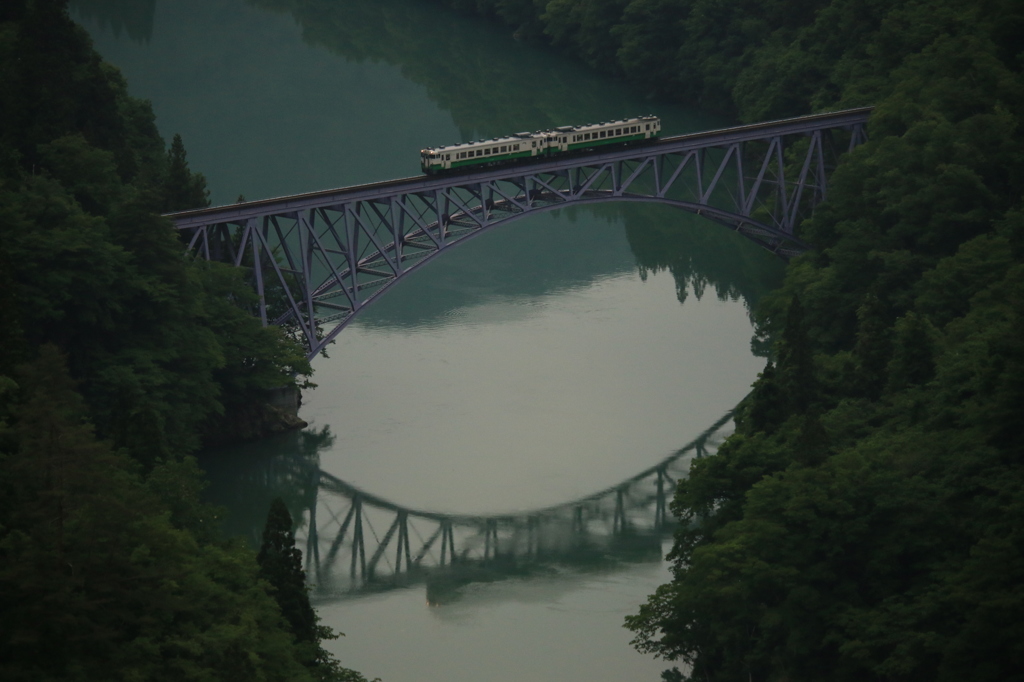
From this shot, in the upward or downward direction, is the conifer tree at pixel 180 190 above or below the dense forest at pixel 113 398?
above

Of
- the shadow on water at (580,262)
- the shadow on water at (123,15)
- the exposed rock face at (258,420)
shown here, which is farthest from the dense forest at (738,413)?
the shadow on water at (123,15)

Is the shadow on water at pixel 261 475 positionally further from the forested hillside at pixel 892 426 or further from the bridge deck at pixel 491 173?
the forested hillside at pixel 892 426

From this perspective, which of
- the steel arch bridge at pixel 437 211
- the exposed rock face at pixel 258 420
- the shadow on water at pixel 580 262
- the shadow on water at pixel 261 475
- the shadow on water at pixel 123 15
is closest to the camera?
the shadow on water at pixel 261 475

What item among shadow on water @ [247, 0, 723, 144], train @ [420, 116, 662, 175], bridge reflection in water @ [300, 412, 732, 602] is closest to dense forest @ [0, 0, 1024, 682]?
bridge reflection in water @ [300, 412, 732, 602]

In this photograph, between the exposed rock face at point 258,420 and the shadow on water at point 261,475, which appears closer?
the shadow on water at point 261,475

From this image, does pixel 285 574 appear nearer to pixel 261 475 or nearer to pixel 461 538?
pixel 461 538

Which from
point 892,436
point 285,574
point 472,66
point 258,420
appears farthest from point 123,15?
point 285,574
